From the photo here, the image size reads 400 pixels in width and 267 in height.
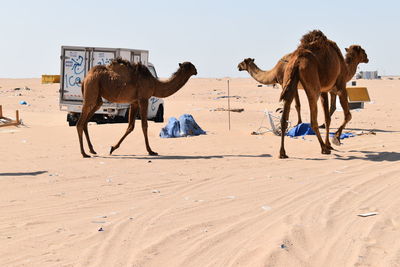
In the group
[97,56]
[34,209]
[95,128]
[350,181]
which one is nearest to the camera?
[34,209]

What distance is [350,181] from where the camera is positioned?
26.6 ft

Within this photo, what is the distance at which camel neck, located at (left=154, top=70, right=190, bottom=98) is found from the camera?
476 inches

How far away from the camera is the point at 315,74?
35.8ft

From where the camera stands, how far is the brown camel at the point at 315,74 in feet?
35.4

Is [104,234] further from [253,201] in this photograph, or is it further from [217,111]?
[217,111]

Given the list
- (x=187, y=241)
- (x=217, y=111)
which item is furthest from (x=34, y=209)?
(x=217, y=111)

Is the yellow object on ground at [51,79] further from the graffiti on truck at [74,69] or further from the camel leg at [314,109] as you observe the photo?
the camel leg at [314,109]

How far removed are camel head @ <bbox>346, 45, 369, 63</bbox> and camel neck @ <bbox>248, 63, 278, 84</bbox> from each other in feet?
6.51

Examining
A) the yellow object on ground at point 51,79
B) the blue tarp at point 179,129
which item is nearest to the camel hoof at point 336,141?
the blue tarp at point 179,129

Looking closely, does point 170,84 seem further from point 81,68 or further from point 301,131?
point 81,68

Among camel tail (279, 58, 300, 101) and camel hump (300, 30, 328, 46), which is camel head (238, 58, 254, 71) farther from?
camel tail (279, 58, 300, 101)

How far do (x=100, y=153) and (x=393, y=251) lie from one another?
8.10 meters

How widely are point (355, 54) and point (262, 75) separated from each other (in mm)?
2319

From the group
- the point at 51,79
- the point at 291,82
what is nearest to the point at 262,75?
the point at 291,82
